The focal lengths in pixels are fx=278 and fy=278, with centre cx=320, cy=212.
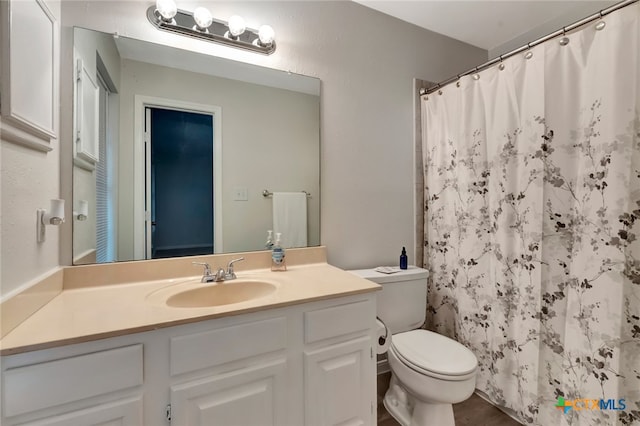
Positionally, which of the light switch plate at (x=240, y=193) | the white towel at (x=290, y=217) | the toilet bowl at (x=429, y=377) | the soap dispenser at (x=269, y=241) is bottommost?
the toilet bowl at (x=429, y=377)

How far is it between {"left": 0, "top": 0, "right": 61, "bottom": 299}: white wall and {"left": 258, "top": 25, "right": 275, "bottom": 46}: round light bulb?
78 cm

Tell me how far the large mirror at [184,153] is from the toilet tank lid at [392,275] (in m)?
0.33

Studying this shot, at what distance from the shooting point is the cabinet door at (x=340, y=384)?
40.3 inches

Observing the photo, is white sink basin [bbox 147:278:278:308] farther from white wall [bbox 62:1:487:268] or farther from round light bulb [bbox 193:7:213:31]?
round light bulb [bbox 193:7:213:31]

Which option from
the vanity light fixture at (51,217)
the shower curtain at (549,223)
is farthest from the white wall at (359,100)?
the vanity light fixture at (51,217)

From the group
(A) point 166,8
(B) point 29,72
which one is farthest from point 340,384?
(A) point 166,8

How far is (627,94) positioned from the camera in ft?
3.50

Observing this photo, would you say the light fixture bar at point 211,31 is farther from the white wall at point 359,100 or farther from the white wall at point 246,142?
the white wall at point 246,142

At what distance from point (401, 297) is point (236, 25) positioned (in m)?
1.64

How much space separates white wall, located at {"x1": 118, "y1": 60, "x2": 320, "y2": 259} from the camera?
1219 mm

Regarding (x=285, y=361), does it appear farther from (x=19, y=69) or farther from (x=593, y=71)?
(x=593, y=71)

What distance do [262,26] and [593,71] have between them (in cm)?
148

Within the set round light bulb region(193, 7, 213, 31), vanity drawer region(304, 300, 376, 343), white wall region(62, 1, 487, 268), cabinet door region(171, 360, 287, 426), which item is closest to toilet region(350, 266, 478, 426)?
white wall region(62, 1, 487, 268)

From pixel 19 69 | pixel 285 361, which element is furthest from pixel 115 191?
pixel 285 361
